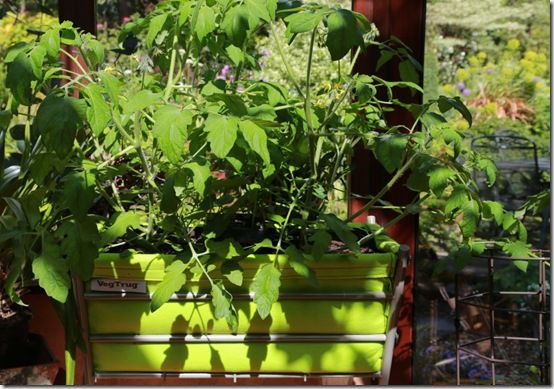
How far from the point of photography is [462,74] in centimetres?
234

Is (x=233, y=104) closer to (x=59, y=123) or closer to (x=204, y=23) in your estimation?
(x=204, y=23)

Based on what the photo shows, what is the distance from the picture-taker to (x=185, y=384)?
1.89 metres

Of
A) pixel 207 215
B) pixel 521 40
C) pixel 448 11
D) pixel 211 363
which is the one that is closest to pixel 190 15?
pixel 207 215

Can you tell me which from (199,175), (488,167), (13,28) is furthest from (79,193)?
(13,28)

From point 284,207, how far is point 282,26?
2.70 ft

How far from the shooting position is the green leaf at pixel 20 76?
1.47 meters

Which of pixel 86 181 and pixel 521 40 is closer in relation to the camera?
pixel 86 181

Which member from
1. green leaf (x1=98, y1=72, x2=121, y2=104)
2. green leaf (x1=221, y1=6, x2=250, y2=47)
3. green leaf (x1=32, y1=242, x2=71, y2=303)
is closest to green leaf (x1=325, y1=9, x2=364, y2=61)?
green leaf (x1=221, y1=6, x2=250, y2=47)

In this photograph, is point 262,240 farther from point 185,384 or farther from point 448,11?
point 448,11

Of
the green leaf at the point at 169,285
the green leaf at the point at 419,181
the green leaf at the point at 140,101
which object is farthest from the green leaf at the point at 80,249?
the green leaf at the point at 419,181

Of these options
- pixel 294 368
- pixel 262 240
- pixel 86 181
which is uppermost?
pixel 86 181

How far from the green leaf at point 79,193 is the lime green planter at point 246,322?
0.63ft

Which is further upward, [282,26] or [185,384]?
[282,26]

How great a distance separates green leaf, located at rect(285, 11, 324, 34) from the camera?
1.51 metres
